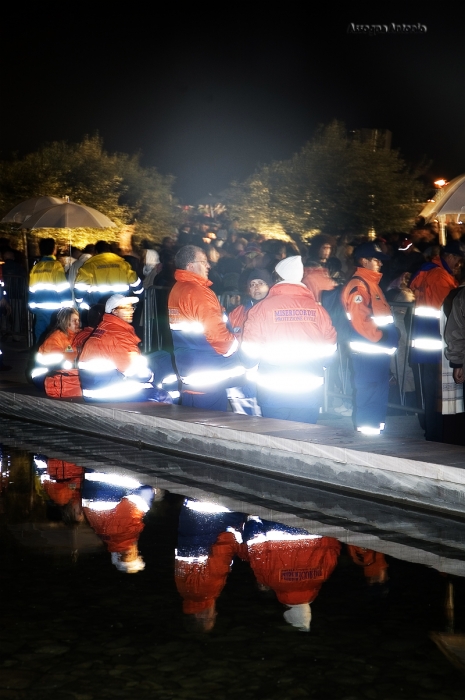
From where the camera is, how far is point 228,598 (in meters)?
5.55

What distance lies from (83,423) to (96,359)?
716 millimetres

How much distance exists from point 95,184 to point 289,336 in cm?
4278

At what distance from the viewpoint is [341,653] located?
4.80 meters

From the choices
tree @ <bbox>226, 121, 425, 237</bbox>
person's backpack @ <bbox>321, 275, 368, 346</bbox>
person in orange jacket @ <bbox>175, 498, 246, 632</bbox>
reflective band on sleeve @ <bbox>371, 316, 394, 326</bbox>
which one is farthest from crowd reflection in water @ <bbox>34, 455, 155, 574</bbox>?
tree @ <bbox>226, 121, 425, 237</bbox>

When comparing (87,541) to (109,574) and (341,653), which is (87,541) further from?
(341,653)

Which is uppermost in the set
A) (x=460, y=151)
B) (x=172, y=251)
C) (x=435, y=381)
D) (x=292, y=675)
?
(x=460, y=151)

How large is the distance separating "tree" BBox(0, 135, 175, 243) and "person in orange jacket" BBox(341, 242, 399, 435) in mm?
35414

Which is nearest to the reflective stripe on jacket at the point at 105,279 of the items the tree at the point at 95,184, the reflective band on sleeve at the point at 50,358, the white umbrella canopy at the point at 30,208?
the reflective band on sleeve at the point at 50,358

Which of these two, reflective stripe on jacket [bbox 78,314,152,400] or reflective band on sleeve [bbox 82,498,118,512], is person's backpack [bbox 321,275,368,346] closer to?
reflective stripe on jacket [bbox 78,314,152,400]

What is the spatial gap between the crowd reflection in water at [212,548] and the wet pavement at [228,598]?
2cm

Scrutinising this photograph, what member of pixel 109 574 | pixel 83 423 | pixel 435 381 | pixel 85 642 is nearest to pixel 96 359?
pixel 83 423

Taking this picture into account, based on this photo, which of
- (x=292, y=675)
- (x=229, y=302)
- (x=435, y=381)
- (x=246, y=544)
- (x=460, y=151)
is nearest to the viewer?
(x=292, y=675)

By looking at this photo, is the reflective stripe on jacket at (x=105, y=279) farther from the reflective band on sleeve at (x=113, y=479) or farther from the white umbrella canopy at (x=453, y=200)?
the reflective band on sleeve at (x=113, y=479)

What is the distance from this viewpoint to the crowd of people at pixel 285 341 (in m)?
8.62
